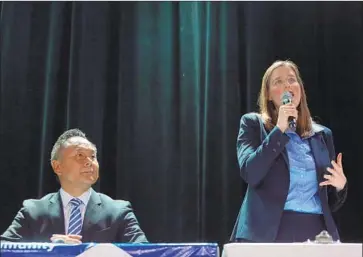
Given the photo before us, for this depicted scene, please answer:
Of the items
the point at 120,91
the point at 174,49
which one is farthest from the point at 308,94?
the point at 120,91

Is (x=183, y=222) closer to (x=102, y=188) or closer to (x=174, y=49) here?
(x=102, y=188)

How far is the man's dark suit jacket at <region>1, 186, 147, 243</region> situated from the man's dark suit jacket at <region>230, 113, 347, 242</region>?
1.42 feet

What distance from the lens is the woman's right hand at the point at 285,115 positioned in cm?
220

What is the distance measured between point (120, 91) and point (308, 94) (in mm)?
964

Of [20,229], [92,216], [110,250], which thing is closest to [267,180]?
[92,216]

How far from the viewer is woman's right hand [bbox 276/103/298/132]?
220 cm

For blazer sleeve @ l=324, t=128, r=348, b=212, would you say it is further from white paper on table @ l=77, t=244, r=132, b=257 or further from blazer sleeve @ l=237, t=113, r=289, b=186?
white paper on table @ l=77, t=244, r=132, b=257

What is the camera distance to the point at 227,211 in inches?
130

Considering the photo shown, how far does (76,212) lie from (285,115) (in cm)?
87

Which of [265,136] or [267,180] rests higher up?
[265,136]

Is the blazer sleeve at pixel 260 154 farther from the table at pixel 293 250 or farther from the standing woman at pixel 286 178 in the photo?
the table at pixel 293 250

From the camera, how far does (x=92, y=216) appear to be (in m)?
2.48

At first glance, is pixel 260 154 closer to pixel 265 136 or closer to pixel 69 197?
pixel 265 136

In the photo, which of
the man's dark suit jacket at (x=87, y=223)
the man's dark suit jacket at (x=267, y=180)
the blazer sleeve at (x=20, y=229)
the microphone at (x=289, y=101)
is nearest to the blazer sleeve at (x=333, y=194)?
the man's dark suit jacket at (x=267, y=180)
